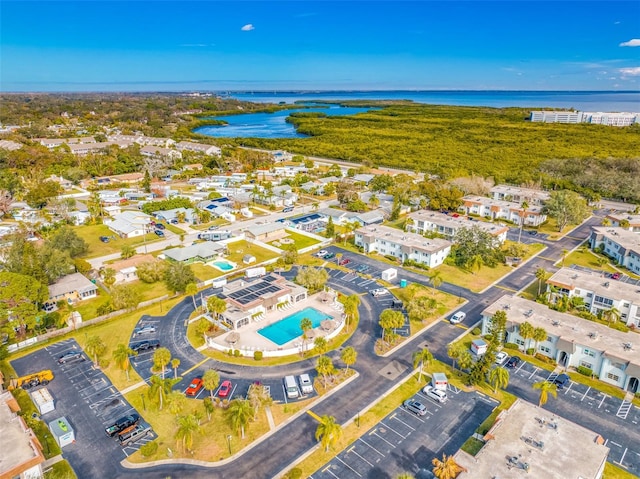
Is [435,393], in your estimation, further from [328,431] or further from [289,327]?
[289,327]

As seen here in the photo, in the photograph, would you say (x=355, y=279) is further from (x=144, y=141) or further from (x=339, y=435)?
(x=144, y=141)

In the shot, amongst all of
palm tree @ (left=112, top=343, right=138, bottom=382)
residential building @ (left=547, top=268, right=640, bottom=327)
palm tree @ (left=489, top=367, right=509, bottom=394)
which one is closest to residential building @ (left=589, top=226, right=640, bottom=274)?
residential building @ (left=547, top=268, right=640, bottom=327)

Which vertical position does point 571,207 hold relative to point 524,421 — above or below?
above

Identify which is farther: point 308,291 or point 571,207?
point 571,207

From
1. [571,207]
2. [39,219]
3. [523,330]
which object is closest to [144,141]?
[39,219]

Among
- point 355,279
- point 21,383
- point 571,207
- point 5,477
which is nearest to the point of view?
point 5,477

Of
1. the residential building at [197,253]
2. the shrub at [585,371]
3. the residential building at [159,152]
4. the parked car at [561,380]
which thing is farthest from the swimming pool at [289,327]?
the residential building at [159,152]

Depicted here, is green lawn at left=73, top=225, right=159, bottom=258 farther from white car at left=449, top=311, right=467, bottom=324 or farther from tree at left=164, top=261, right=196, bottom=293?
white car at left=449, top=311, right=467, bottom=324
